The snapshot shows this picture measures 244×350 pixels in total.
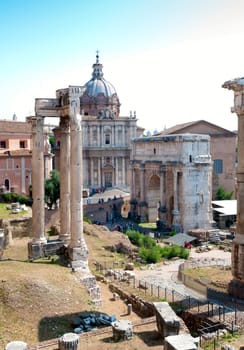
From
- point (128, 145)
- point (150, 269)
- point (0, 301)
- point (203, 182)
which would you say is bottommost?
point (150, 269)

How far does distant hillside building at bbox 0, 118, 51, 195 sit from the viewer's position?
4456 centimetres

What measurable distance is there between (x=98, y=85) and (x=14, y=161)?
21903 millimetres

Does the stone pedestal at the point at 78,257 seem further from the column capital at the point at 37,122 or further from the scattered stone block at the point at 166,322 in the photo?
the scattered stone block at the point at 166,322

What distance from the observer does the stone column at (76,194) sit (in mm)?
18859

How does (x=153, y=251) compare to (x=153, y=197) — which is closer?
(x=153, y=251)

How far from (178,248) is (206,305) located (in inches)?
544

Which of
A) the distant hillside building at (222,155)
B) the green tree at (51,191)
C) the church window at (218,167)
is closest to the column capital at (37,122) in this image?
the green tree at (51,191)

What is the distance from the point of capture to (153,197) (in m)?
45.2

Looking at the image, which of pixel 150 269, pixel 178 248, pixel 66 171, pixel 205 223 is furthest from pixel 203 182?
pixel 66 171

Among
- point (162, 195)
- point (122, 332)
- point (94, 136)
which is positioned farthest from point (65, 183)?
point (94, 136)

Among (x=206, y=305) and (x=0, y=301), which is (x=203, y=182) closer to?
(x=206, y=305)

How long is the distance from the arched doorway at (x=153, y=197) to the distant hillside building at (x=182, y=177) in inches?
43.5

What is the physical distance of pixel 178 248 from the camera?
29.1 metres

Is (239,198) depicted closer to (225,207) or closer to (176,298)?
(176,298)
